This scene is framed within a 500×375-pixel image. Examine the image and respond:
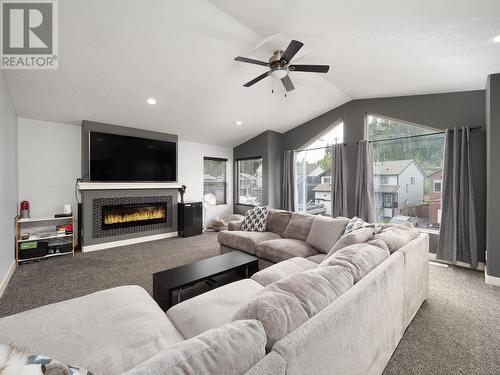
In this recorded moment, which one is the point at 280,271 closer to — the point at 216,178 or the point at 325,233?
the point at 325,233

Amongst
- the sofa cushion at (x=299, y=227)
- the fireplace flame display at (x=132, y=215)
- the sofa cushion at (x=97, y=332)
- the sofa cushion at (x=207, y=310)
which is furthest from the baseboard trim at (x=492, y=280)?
the fireplace flame display at (x=132, y=215)

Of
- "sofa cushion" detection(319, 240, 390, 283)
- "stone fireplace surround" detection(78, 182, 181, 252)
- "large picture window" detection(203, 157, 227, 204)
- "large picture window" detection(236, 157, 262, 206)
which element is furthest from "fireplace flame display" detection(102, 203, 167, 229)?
"sofa cushion" detection(319, 240, 390, 283)

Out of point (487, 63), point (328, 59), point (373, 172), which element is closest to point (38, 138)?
point (328, 59)

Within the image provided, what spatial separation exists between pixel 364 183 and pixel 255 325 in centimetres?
432

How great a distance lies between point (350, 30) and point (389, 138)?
2.60 metres

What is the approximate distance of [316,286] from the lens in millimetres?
1104

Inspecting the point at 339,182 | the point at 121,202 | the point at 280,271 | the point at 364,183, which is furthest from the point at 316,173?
the point at 121,202

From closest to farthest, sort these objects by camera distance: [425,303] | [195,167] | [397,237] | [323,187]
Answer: [397,237], [425,303], [323,187], [195,167]

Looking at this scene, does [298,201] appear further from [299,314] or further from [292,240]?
[299,314]

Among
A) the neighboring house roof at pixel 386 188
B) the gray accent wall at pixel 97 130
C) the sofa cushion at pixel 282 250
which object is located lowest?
the sofa cushion at pixel 282 250

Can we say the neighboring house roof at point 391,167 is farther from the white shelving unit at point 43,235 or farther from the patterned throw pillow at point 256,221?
the white shelving unit at point 43,235

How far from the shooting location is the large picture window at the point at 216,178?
6332 mm

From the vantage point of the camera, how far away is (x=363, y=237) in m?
2.06

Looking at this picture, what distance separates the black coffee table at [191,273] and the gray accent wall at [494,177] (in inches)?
117
